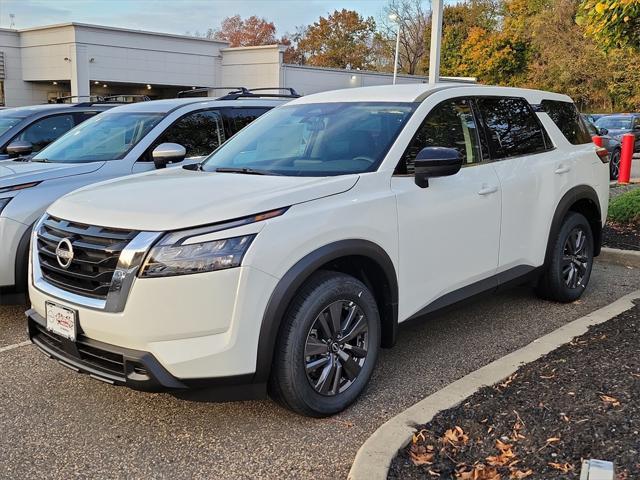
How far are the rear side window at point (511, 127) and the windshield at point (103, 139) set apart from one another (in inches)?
131

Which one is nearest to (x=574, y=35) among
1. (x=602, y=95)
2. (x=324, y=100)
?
(x=602, y=95)

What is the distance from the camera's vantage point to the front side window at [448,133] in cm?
411

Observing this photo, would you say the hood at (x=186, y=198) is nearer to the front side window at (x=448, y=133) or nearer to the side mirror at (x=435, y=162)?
the side mirror at (x=435, y=162)

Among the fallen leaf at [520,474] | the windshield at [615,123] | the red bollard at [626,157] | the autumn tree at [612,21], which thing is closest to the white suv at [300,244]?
the fallen leaf at [520,474]

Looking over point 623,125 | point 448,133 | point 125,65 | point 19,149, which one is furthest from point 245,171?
point 125,65

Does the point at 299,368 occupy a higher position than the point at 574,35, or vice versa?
the point at 574,35

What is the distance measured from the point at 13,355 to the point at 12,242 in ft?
2.83

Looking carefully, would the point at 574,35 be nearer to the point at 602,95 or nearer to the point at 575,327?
the point at 602,95

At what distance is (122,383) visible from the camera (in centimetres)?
319

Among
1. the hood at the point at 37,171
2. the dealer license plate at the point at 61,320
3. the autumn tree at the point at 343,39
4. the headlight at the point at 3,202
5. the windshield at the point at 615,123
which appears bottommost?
the dealer license plate at the point at 61,320

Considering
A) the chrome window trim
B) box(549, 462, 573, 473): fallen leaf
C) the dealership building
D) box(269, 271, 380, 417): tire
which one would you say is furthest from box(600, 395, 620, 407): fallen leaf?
the dealership building

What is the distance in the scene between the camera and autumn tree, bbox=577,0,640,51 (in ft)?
22.1

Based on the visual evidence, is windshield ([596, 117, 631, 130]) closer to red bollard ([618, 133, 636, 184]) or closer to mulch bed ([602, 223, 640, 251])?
red bollard ([618, 133, 636, 184])

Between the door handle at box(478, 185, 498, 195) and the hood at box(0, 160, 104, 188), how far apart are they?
3462mm
